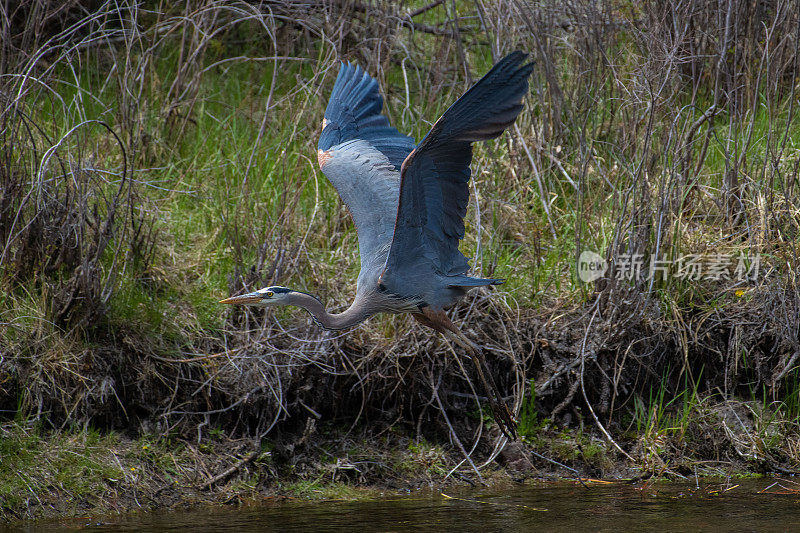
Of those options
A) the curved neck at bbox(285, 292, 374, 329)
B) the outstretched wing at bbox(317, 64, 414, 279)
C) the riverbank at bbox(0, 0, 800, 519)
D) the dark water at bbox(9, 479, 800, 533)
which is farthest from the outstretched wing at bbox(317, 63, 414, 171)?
the dark water at bbox(9, 479, 800, 533)

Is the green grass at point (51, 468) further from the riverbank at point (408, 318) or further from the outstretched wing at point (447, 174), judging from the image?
the outstretched wing at point (447, 174)

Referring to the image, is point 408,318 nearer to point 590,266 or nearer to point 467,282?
point 467,282

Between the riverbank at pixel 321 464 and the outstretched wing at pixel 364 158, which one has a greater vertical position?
the outstretched wing at pixel 364 158

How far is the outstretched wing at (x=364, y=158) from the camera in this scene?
481 centimetres

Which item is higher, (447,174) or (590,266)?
(447,174)

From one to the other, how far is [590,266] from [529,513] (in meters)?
1.85

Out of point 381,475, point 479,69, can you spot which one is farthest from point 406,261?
point 479,69

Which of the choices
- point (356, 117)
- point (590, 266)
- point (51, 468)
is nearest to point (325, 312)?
point (356, 117)

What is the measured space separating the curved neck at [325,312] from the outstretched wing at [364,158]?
0.80 feet

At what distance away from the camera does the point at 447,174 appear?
163 inches

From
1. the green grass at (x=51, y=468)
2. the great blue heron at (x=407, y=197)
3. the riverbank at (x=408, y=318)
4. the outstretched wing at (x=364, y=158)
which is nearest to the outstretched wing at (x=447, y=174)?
the great blue heron at (x=407, y=197)

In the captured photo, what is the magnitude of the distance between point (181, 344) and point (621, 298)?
8.58ft

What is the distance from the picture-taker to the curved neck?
4.60 meters

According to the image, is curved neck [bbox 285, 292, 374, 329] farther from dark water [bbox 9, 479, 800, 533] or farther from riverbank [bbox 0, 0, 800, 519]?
dark water [bbox 9, 479, 800, 533]
